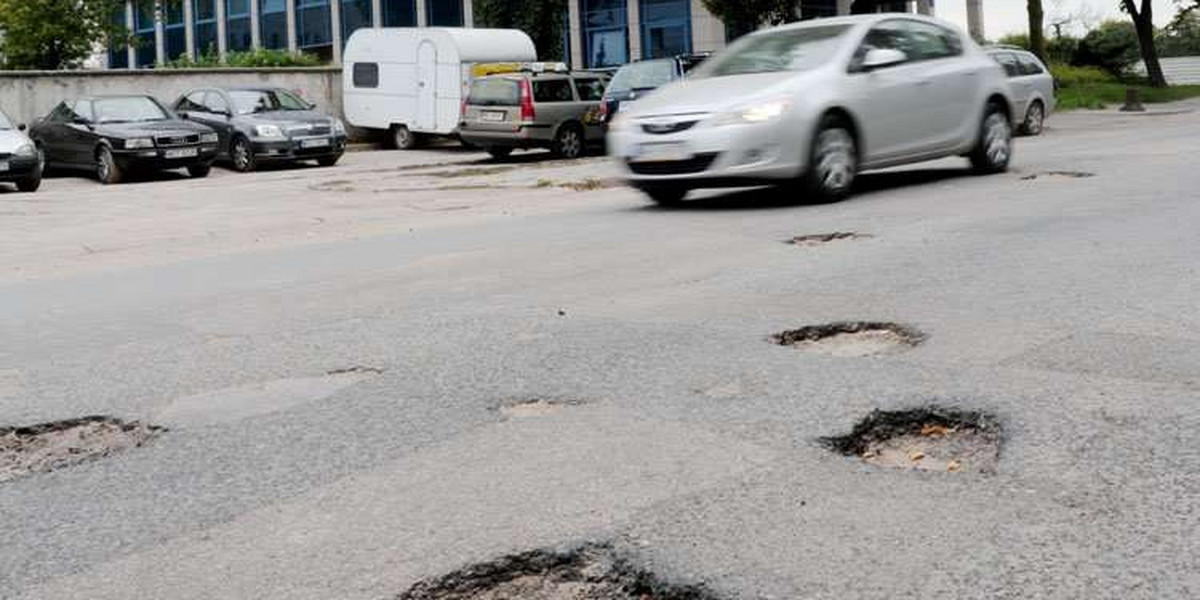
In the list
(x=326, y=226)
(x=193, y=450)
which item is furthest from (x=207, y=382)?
(x=326, y=226)

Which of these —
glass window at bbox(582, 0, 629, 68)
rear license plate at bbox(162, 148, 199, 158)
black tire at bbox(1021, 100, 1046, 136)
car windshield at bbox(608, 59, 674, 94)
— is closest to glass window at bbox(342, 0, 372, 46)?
glass window at bbox(582, 0, 629, 68)

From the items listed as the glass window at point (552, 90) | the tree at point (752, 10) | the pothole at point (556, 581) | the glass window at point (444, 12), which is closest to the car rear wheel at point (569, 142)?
the glass window at point (552, 90)

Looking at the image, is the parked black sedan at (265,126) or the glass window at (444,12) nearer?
the parked black sedan at (265,126)

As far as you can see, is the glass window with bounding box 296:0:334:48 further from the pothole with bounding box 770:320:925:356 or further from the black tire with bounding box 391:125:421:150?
the pothole with bounding box 770:320:925:356

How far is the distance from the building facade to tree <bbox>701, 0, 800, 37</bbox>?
321 cm

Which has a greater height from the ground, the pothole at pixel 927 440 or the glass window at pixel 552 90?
the glass window at pixel 552 90

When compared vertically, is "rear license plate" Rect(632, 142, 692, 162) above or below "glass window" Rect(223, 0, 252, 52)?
below

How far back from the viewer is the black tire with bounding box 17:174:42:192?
20775mm

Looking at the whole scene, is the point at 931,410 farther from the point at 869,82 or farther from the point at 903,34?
the point at 903,34

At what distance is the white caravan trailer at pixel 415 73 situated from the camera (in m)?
29.0

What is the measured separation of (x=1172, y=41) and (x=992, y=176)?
2781 inches

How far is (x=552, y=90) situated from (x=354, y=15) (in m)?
35.0

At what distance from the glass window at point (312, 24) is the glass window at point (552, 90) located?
117 feet

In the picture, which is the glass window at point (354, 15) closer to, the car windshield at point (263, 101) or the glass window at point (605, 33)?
the glass window at point (605, 33)
